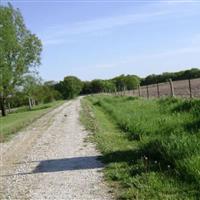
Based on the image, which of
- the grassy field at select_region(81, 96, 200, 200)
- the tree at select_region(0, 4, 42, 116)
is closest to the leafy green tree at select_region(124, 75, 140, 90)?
the tree at select_region(0, 4, 42, 116)

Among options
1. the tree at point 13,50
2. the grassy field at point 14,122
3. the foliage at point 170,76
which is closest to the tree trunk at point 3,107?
the tree at point 13,50

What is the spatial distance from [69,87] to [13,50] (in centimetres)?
6094

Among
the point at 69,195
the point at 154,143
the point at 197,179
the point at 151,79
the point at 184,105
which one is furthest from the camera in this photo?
the point at 151,79

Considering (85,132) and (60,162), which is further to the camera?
(85,132)

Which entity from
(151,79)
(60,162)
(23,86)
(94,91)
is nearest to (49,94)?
(151,79)

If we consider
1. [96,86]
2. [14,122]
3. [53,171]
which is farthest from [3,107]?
[96,86]

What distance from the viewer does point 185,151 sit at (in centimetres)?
952

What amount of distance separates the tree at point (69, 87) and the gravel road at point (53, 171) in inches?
3846

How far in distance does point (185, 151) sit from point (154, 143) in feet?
7.42

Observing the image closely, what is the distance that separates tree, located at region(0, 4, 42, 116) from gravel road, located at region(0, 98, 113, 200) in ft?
115

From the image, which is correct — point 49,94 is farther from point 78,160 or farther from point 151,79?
point 78,160

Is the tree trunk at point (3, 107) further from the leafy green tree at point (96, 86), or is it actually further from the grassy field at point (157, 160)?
the leafy green tree at point (96, 86)

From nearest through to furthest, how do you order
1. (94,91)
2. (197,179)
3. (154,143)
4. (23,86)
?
(197,179) → (154,143) → (23,86) → (94,91)

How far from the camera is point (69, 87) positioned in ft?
380
